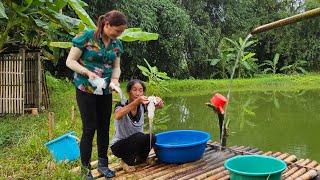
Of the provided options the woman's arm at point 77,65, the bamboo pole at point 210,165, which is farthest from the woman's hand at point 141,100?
the bamboo pole at point 210,165

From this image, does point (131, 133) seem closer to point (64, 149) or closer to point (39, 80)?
point (64, 149)

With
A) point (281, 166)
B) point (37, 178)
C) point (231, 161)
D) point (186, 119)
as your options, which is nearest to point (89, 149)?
point (37, 178)

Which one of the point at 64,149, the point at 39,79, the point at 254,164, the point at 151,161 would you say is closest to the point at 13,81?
the point at 39,79

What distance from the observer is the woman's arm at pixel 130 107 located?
3.66 metres

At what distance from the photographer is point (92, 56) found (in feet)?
10.9

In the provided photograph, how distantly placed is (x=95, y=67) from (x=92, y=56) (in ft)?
0.30

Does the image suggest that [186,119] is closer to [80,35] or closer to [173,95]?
[173,95]

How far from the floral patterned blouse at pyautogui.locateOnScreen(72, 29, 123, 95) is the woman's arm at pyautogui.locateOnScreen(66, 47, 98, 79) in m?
0.04

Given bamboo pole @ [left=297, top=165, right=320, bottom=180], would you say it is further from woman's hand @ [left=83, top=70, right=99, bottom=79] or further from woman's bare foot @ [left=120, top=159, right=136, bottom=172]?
woman's hand @ [left=83, top=70, right=99, bottom=79]

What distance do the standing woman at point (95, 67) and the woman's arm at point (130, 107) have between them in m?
0.23

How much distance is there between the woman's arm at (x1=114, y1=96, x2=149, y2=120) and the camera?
3664 millimetres

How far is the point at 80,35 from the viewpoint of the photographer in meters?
3.29

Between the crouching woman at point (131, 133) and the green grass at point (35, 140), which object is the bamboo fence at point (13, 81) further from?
the crouching woman at point (131, 133)

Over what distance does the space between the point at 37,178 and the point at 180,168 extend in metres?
1.24
